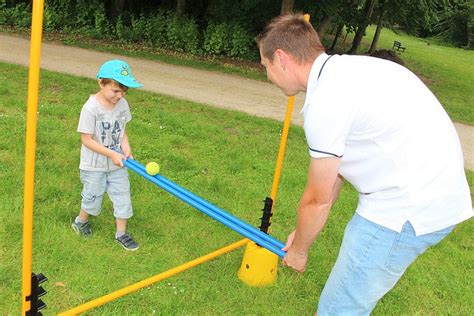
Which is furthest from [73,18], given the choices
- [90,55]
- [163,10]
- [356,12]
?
[356,12]

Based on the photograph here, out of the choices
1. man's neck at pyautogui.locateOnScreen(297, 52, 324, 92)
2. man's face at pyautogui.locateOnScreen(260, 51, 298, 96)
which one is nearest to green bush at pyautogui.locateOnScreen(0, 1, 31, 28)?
man's face at pyautogui.locateOnScreen(260, 51, 298, 96)

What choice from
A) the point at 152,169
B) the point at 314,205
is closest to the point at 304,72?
the point at 314,205

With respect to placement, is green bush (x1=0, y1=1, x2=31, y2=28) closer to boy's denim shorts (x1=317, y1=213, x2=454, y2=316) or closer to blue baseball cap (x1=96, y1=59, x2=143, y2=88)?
blue baseball cap (x1=96, y1=59, x2=143, y2=88)

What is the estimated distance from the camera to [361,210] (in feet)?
6.22

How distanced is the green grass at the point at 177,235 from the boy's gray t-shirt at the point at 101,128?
60 cm

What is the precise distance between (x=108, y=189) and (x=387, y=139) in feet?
7.10

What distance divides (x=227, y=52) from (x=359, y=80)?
1062cm

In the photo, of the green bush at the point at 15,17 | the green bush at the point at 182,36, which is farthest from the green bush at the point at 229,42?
the green bush at the point at 15,17

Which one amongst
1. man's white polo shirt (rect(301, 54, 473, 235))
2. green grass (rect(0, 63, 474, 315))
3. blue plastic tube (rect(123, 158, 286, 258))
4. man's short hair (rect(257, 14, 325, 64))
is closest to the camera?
man's white polo shirt (rect(301, 54, 473, 235))

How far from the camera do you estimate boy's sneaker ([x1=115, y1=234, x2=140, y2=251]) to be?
3.31m

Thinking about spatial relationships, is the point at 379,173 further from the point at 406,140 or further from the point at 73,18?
the point at 73,18

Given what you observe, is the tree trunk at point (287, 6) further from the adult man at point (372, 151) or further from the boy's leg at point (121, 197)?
the adult man at point (372, 151)

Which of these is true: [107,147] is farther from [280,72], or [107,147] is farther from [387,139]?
[387,139]

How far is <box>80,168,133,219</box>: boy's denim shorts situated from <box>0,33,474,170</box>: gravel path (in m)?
4.17
